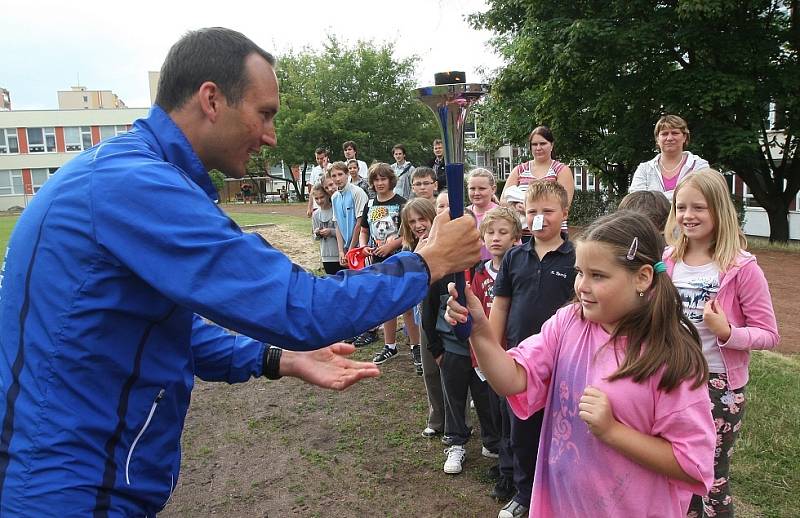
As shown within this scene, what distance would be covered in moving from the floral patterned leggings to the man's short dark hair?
281cm

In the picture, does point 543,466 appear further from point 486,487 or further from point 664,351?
point 486,487

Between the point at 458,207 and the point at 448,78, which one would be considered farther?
the point at 448,78

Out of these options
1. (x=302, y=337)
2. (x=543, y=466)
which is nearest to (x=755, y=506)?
(x=543, y=466)

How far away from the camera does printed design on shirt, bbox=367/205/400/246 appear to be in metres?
7.35

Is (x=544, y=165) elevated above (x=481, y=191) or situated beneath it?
elevated above

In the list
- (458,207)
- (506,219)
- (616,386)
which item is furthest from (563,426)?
(506,219)

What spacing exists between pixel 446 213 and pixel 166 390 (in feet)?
3.55

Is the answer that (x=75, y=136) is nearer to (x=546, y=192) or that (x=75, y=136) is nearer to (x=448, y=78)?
(x=546, y=192)

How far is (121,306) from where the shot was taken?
176 cm

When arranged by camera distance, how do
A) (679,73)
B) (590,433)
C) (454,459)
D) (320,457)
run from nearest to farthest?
(590,433) < (454,459) < (320,457) < (679,73)

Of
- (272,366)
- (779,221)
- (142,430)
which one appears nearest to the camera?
(142,430)

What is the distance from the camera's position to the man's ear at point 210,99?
1.98 m

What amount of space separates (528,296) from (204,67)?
2527 millimetres

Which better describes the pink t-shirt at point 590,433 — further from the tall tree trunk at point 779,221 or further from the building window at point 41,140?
the building window at point 41,140
